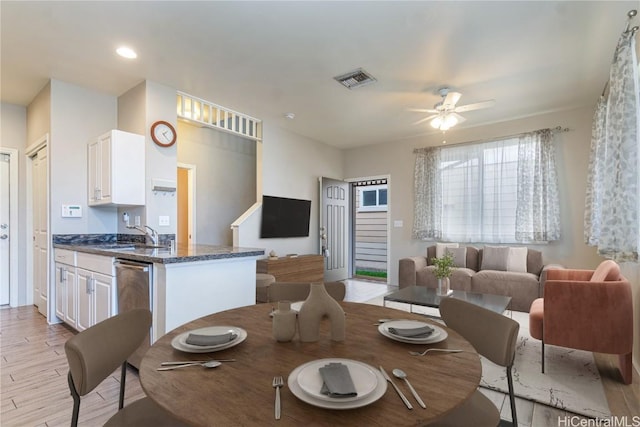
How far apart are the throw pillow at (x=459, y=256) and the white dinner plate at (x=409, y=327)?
4070mm

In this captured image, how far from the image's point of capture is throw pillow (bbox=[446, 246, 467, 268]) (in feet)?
16.3

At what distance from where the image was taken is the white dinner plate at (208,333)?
39.9 inches

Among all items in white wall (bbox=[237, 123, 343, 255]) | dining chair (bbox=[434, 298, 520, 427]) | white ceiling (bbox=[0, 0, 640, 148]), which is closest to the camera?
dining chair (bbox=[434, 298, 520, 427])

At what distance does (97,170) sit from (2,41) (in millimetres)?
1330

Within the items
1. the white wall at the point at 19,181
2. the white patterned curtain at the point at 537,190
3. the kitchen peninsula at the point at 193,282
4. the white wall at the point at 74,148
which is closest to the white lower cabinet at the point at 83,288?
the kitchen peninsula at the point at 193,282

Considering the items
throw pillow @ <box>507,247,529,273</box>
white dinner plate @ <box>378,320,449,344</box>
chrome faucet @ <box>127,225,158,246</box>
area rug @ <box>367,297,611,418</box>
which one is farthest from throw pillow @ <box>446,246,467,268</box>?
chrome faucet @ <box>127,225,158,246</box>

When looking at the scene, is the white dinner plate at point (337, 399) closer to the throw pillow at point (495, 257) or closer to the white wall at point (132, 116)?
the white wall at point (132, 116)

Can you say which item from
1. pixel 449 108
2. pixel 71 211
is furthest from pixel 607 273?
pixel 71 211

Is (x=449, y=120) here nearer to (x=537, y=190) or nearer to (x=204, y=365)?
(x=537, y=190)

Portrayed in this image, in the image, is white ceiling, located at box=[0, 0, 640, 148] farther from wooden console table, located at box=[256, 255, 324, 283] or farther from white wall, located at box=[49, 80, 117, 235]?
wooden console table, located at box=[256, 255, 324, 283]

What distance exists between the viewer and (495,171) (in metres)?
5.02

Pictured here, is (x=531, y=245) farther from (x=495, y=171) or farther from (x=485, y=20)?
(x=485, y=20)

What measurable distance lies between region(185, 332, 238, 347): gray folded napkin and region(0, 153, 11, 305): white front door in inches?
192

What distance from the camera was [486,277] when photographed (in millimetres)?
4387
